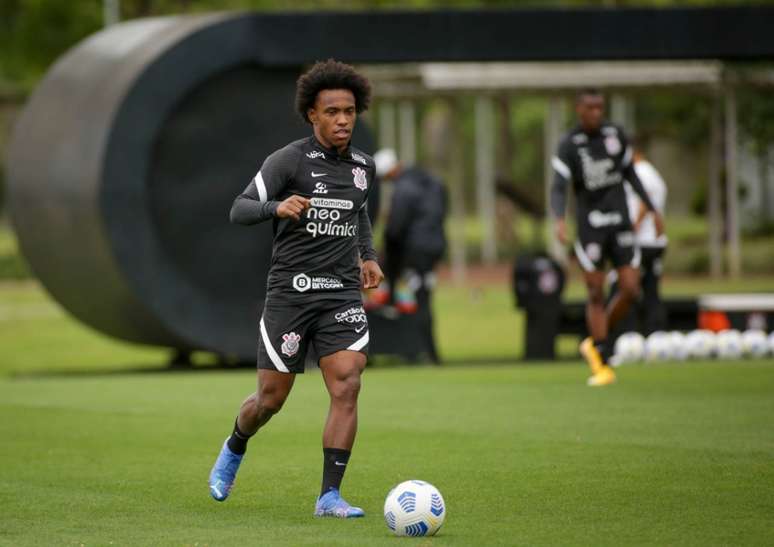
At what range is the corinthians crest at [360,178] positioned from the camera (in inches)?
355

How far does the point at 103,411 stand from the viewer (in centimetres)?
1462

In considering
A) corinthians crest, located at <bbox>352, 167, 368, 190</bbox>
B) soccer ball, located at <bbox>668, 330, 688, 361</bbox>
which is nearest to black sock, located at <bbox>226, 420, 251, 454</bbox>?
corinthians crest, located at <bbox>352, 167, 368, 190</bbox>

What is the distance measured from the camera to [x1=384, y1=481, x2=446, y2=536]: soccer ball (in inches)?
315

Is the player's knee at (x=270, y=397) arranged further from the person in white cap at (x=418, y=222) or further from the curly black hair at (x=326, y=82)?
the person in white cap at (x=418, y=222)

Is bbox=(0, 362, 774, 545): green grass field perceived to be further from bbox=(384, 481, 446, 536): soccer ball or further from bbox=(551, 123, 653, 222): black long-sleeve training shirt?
bbox=(551, 123, 653, 222): black long-sleeve training shirt

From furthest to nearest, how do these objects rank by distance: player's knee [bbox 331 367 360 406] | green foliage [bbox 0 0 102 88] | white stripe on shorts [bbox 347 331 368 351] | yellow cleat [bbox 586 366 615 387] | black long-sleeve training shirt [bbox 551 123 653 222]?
green foliage [bbox 0 0 102 88] → black long-sleeve training shirt [bbox 551 123 653 222] → yellow cleat [bbox 586 366 615 387] → white stripe on shorts [bbox 347 331 368 351] → player's knee [bbox 331 367 360 406]

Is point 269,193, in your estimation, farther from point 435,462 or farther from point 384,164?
point 384,164

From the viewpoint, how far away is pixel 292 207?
850 centimetres


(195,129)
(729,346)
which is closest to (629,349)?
(729,346)

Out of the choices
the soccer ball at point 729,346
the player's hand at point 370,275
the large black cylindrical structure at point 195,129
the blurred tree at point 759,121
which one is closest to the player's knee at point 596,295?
the soccer ball at point 729,346

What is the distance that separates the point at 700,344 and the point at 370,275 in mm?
11317

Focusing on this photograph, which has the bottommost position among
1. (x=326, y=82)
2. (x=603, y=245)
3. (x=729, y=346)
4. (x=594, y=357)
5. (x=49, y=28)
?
(x=729, y=346)

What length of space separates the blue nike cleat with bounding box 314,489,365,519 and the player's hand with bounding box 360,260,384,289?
1.12 meters

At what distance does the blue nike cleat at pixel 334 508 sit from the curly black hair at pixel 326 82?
6.64 feet
